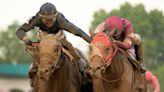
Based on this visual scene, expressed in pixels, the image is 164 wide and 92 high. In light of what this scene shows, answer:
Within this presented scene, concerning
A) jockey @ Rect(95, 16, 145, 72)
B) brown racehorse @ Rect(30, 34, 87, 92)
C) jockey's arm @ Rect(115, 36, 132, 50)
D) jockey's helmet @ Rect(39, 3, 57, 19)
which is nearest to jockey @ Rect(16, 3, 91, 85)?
jockey's helmet @ Rect(39, 3, 57, 19)

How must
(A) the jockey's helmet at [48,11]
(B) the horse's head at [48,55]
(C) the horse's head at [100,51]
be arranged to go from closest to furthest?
(B) the horse's head at [48,55] < (C) the horse's head at [100,51] < (A) the jockey's helmet at [48,11]

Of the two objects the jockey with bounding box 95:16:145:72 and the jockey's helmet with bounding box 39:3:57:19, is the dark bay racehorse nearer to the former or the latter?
the jockey with bounding box 95:16:145:72

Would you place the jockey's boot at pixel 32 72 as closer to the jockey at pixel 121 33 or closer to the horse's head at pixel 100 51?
the horse's head at pixel 100 51

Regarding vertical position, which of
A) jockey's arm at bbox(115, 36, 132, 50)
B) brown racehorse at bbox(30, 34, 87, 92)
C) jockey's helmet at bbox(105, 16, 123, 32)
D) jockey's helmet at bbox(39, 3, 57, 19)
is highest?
jockey's helmet at bbox(39, 3, 57, 19)

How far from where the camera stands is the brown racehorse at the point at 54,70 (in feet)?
45.3

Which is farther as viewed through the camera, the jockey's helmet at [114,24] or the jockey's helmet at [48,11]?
the jockey's helmet at [114,24]

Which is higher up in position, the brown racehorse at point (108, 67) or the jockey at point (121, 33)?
the jockey at point (121, 33)

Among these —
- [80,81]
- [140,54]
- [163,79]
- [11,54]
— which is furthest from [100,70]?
[11,54]

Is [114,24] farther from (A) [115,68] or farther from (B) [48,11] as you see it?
(B) [48,11]

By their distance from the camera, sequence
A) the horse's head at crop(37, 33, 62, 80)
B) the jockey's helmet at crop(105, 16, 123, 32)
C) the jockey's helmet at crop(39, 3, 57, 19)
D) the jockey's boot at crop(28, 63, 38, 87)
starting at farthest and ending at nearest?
the jockey's helmet at crop(105, 16, 123, 32), the jockey's helmet at crop(39, 3, 57, 19), the jockey's boot at crop(28, 63, 38, 87), the horse's head at crop(37, 33, 62, 80)

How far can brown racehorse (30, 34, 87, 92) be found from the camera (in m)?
13.8

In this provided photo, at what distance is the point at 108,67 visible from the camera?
1519 cm

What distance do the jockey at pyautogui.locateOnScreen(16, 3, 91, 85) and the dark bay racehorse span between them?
2.03 feet

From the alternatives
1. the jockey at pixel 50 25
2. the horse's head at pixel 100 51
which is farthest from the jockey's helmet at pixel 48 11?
the horse's head at pixel 100 51
